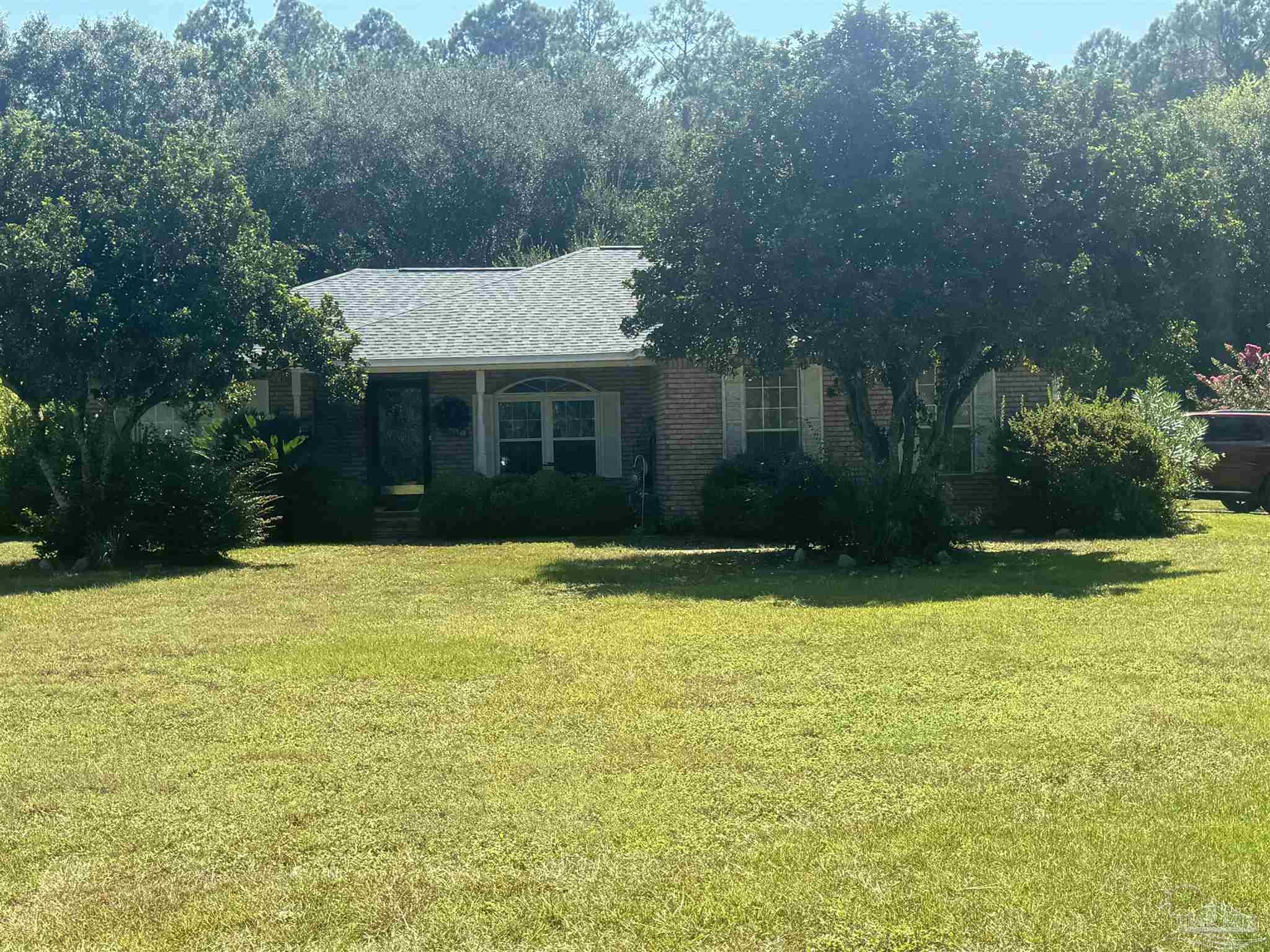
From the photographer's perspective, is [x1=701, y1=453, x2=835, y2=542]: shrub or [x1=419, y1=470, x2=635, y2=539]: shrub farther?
[x1=419, y1=470, x2=635, y2=539]: shrub

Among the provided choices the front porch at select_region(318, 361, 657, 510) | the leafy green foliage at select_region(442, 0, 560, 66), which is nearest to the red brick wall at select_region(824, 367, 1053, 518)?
the front porch at select_region(318, 361, 657, 510)

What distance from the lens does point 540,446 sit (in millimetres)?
23969

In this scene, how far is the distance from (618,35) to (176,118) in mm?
A: 25788

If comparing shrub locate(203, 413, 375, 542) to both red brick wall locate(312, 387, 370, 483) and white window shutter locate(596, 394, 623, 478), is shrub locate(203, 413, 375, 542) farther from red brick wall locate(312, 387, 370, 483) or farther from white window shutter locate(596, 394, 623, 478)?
white window shutter locate(596, 394, 623, 478)

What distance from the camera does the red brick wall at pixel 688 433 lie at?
71.3 feet

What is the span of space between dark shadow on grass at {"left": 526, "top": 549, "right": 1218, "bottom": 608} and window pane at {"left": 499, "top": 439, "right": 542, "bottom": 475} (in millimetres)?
6787

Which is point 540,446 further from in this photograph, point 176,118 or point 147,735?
point 176,118

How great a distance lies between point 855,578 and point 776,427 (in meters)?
7.73

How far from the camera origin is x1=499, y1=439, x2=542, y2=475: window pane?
23969 mm

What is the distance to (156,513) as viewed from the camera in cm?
1694

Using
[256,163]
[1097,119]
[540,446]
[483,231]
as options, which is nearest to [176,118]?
[256,163]

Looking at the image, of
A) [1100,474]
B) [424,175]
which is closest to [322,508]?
[1100,474]

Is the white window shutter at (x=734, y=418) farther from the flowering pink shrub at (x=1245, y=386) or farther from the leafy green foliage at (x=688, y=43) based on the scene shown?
the leafy green foliage at (x=688, y=43)

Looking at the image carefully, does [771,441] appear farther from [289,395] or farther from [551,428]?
[289,395]
